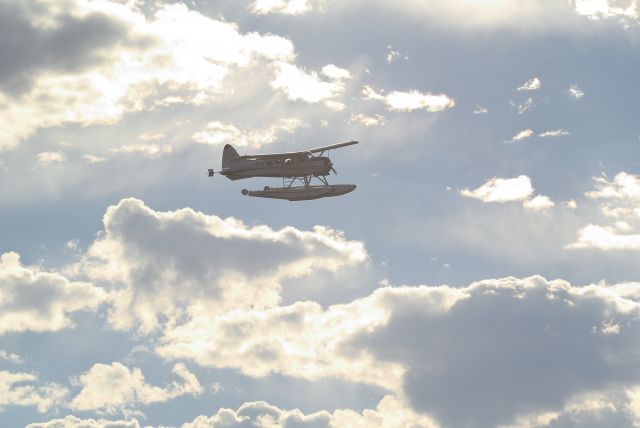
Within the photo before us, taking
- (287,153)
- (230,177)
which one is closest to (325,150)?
(287,153)

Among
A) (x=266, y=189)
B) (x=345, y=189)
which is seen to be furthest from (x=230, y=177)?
(x=345, y=189)

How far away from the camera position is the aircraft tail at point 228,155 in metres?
137

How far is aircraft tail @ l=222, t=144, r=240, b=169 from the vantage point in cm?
13712

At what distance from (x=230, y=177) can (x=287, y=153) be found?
1309cm

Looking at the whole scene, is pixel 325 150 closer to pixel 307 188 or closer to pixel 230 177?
pixel 307 188

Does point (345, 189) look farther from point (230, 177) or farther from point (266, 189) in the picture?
point (230, 177)

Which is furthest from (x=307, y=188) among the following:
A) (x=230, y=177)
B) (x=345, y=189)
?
(x=230, y=177)

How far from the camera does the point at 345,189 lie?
12519 centimetres

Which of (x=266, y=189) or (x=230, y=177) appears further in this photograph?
(x=230, y=177)

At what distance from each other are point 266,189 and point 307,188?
6.58 meters

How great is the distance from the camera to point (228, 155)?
13850cm

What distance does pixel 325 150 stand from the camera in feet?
423

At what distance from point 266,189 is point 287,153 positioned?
702 cm

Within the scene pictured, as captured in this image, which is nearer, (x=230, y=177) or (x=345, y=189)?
(x=345, y=189)
